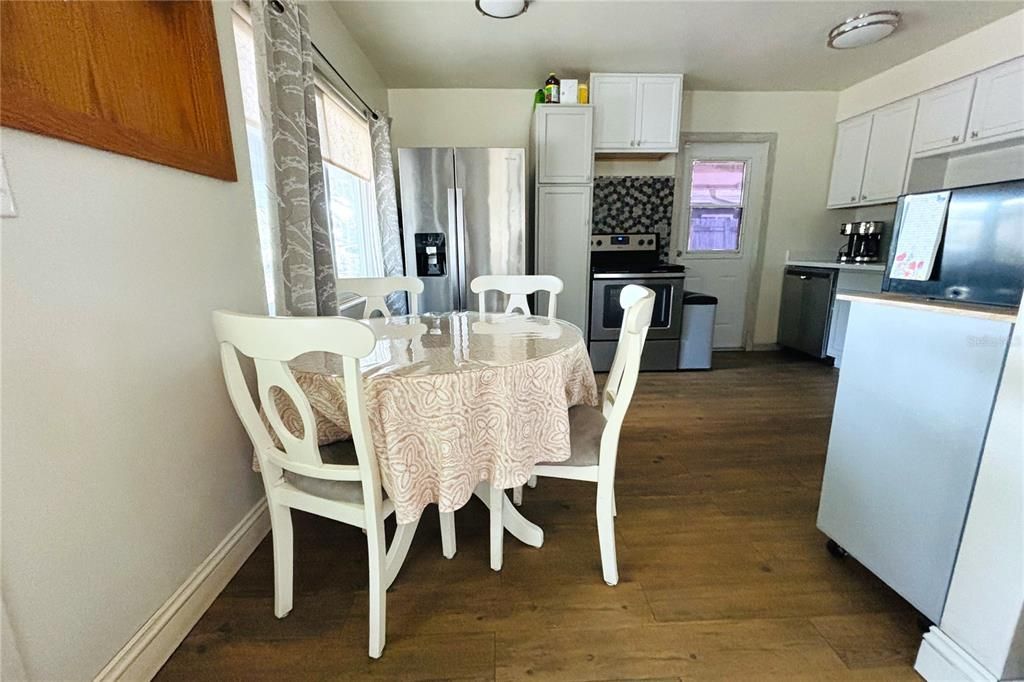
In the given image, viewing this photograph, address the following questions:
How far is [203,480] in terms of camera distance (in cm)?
124

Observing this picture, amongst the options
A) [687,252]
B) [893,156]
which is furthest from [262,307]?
[893,156]

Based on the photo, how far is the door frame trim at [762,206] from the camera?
3838 millimetres

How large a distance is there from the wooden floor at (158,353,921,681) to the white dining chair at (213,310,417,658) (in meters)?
0.12

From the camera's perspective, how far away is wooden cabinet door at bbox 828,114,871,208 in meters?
3.58

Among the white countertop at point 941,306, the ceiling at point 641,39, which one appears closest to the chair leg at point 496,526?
the white countertop at point 941,306

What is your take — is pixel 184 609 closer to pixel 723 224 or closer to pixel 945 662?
pixel 945 662

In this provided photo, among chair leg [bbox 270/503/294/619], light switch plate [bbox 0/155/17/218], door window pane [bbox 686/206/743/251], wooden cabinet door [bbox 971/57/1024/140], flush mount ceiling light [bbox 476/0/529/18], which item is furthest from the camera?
door window pane [bbox 686/206/743/251]

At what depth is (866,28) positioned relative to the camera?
8.21ft

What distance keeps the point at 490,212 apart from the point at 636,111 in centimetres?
154

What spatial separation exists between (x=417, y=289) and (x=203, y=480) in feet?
4.16

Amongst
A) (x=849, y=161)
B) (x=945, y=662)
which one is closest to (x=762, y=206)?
(x=849, y=161)

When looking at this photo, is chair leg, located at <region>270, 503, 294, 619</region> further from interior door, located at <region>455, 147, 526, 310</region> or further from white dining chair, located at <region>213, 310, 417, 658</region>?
interior door, located at <region>455, 147, 526, 310</region>

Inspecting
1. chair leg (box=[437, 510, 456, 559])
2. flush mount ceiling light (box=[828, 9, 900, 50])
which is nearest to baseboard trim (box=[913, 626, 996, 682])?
chair leg (box=[437, 510, 456, 559])

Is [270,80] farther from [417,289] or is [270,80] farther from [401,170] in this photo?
[401,170]
